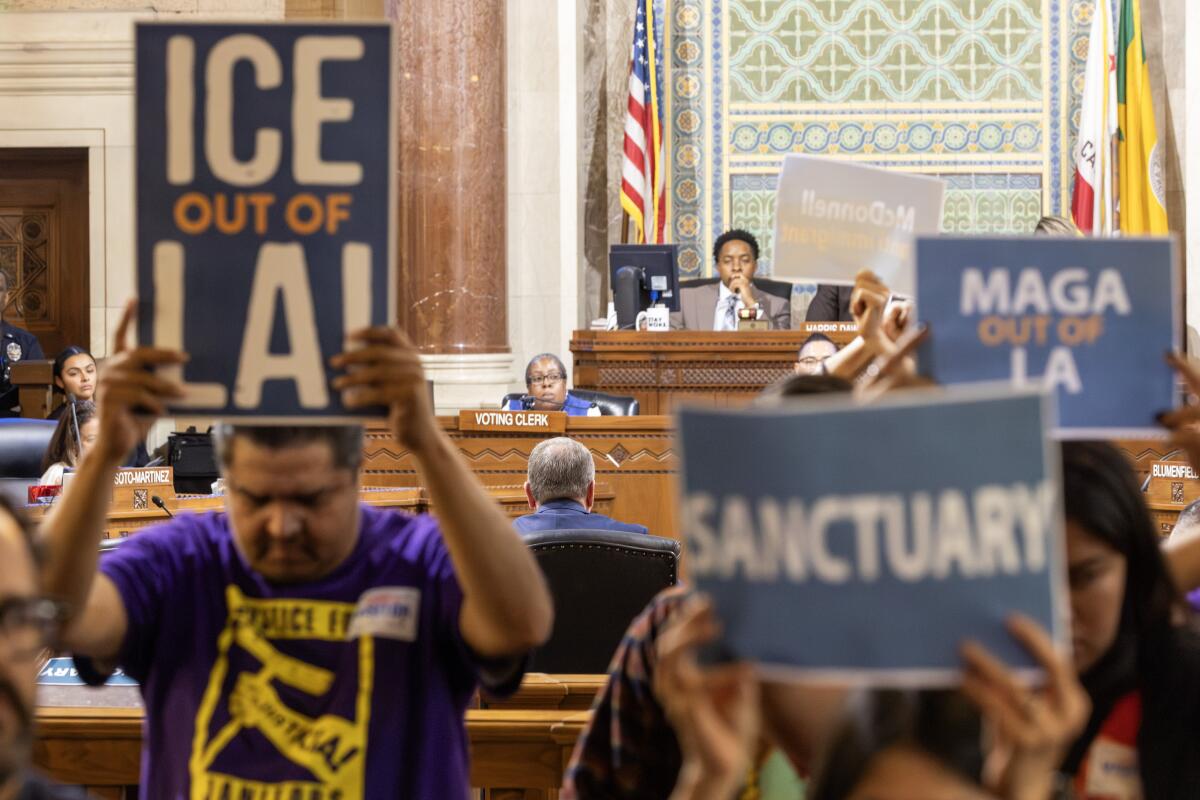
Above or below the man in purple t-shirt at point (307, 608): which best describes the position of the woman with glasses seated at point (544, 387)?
above

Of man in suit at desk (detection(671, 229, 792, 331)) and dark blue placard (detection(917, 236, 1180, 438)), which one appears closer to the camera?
dark blue placard (detection(917, 236, 1180, 438))

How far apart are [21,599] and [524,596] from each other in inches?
32.2

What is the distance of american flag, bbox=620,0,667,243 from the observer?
1239 cm

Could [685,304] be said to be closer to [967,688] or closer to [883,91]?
[883,91]

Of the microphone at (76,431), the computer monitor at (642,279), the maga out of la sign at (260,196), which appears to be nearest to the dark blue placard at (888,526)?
the maga out of la sign at (260,196)

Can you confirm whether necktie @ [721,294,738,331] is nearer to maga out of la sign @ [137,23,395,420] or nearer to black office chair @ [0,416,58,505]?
black office chair @ [0,416,58,505]

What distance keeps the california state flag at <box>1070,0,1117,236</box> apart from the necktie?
9.84 ft

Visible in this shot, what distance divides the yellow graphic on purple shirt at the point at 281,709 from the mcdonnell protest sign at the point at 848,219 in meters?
1.22

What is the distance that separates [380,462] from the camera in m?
8.99

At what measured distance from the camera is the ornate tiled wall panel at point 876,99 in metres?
13.0

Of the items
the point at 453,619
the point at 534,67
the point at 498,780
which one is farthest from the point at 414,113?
the point at 453,619

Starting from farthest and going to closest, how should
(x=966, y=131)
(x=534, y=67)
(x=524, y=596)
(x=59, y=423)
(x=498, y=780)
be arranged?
(x=966, y=131), (x=534, y=67), (x=59, y=423), (x=498, y=780), (x=524, y=596)

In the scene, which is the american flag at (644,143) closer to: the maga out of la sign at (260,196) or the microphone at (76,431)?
the microphone at (76,431)

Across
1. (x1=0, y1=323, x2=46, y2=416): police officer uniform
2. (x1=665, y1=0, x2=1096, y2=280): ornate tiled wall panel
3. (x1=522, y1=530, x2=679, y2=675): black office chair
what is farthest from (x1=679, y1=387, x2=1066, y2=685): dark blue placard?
(x1=665, y1=0, x2=1096, y2=280): ornate tiled wall panel
